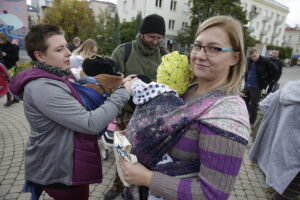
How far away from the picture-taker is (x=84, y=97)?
5.41 feet

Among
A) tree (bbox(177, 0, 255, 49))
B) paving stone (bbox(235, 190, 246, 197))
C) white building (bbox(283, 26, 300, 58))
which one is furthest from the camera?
white building (bbox(283, 26, 300, 58))

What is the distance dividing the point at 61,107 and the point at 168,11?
32956mm

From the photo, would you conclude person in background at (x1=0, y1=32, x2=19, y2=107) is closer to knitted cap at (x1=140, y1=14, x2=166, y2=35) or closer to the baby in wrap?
knitted cap at (x1=140, y1=14, x2=166, y2=35)

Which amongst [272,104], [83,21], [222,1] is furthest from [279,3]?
[272,104]

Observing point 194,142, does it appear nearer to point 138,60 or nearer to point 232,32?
point 232,32

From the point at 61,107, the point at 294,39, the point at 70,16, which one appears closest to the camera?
the point at 61,107

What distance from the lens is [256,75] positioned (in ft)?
→ 19.0

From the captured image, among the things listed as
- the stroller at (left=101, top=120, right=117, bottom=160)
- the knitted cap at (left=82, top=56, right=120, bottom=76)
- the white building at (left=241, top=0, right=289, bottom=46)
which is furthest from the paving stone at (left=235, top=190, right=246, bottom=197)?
the white building at (left=241, top=0, right=289, bottom=46)

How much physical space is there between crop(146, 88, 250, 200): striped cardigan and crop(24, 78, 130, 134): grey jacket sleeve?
669 mm

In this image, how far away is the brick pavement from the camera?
9.83ft

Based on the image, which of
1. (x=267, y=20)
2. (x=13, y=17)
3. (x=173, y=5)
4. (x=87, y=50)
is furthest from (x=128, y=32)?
(x=267, y=20)

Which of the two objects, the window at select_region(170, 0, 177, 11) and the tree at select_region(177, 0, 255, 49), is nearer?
the tree at select_region(177, 0, 255, 49)

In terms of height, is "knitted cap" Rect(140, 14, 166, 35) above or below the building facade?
below

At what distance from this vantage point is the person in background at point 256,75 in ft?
18.5
